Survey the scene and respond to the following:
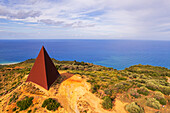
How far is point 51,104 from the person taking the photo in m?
13.7

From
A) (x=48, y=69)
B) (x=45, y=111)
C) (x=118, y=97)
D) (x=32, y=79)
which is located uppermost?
(x=48, y=69)

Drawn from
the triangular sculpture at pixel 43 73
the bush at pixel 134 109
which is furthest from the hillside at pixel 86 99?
the triangular sculpture at pixel 43 73

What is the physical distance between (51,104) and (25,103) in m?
4.45

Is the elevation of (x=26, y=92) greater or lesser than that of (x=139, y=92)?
lesser

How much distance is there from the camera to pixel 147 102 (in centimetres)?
1314

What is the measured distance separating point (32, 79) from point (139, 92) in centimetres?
2109

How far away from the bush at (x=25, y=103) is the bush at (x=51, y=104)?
8.50ft

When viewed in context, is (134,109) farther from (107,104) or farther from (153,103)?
(107,104)

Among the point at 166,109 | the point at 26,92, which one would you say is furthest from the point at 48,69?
the point at 166,109

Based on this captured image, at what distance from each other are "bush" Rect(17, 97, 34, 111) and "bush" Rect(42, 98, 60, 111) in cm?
259

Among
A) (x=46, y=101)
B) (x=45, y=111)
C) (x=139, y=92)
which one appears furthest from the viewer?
(x=139, y=92)

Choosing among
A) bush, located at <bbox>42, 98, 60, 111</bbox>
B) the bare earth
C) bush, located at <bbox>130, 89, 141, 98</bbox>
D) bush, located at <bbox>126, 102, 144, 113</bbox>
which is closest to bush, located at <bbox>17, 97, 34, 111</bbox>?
the bare earth

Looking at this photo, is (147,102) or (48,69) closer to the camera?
(147,102)

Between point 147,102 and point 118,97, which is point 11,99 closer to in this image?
point 118,97
